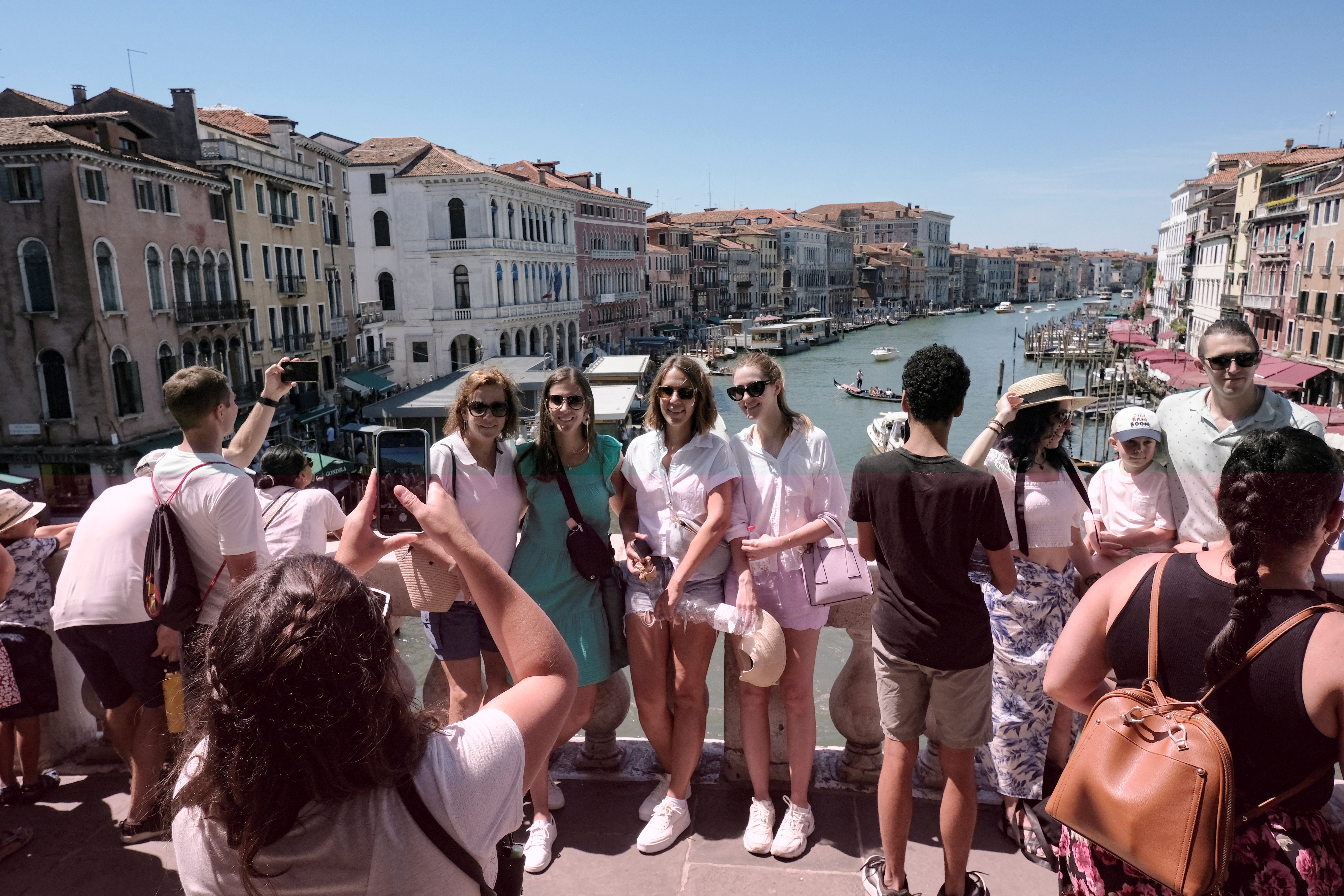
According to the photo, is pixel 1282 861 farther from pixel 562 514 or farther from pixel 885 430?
pixel 885 430

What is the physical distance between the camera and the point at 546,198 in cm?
3903

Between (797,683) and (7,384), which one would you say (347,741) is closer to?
(797,683)

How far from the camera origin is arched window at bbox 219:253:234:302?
21.3 metres

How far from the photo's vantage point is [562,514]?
220 centimetres

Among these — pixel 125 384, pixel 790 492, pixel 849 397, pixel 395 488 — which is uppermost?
pixel 395 488

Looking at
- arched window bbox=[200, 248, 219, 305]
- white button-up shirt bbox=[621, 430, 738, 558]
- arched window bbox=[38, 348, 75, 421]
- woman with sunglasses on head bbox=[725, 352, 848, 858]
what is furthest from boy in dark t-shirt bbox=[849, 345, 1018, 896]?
arched window bbox=[200, 248, 219, 305]

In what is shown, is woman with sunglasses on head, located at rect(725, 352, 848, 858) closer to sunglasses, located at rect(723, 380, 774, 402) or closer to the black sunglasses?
sunglasses, located at rect(723, 380, 774, 402)

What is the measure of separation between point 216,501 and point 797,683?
146 centimetres

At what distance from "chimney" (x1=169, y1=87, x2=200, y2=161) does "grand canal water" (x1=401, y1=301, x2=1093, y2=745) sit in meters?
14.7

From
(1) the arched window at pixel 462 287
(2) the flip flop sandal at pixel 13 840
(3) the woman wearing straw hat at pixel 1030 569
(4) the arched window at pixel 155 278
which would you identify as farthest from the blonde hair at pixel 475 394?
(1) the arched window at pixel 462 287

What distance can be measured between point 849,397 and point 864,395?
0.98m

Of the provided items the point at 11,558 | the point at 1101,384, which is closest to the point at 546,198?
the point at 1101,384

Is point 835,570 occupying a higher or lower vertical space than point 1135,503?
lower

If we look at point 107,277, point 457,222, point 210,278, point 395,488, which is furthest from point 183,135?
point 395,488
